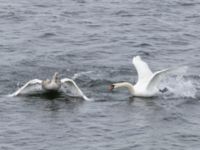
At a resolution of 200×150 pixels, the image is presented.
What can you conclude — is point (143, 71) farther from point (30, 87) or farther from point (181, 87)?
Result: point (30, 87)

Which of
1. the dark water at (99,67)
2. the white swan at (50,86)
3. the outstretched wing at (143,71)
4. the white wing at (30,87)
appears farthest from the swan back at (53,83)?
the outstretched wing at (143,71)

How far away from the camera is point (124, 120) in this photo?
823 inches

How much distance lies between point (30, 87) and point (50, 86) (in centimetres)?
63

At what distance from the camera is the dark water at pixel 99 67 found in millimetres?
19453

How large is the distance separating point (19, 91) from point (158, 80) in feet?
13.7

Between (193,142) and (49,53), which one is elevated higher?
(49,53)

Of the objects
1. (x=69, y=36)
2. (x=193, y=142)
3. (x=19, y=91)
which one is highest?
(x=69, y=36)

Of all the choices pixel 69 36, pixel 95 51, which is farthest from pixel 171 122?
pixel 69 36

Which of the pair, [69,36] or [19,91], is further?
[69,36]

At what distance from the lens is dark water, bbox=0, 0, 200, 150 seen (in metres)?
19.5

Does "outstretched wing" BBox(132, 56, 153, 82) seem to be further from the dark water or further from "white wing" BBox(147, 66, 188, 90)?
the dark water

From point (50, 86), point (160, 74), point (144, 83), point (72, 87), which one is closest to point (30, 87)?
point (50, 86)

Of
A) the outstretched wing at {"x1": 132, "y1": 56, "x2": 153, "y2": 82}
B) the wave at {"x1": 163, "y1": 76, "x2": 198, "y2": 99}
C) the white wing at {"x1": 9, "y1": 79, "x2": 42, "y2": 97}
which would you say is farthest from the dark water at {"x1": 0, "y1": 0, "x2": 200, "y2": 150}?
the outstretched wing at {"x1": 132, "y1": 56, "x2": 153, "y2": 82}

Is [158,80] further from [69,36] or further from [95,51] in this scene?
[69,36]
